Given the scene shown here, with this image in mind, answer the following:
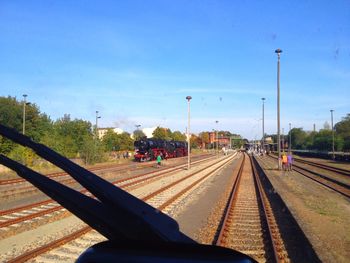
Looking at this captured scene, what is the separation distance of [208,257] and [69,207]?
1.25 m

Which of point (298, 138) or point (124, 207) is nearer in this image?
point (124, 207)

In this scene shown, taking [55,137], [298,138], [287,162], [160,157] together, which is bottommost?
[287,162]

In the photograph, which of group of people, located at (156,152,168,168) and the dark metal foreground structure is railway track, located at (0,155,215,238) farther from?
group of people, located at (156,152,168,168)

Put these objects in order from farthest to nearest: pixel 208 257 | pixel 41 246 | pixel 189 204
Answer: pixel 189 204 → pixel 41 246 → pixel 208 257

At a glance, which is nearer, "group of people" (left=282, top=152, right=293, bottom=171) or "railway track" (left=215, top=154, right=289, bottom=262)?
"railway track" (left=215, top=154, right=289, bottom=262)

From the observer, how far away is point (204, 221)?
12.9m

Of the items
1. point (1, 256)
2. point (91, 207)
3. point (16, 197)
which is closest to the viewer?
point (91, 207)

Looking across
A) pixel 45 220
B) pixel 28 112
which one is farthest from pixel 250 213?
pixel 28 112

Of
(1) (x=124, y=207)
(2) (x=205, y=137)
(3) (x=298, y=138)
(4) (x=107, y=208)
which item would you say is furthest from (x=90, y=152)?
(2) (x=205, y=137)

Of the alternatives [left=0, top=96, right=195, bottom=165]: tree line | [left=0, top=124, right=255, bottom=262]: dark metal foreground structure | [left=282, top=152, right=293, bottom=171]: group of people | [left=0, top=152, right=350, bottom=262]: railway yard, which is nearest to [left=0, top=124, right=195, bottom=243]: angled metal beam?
[left=0, top=124, right=255, bottom=262]: dark metal foreground structure

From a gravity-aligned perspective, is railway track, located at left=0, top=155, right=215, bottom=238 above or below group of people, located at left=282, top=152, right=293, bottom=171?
below

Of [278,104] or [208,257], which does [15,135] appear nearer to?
[208,257]

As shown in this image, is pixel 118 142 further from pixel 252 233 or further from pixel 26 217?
pixel 252 233

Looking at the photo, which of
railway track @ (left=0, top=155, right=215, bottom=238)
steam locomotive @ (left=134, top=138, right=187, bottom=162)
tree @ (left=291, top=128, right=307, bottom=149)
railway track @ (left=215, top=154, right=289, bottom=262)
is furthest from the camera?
tree @ (left=291, top=128, right=307, bottom=149)
